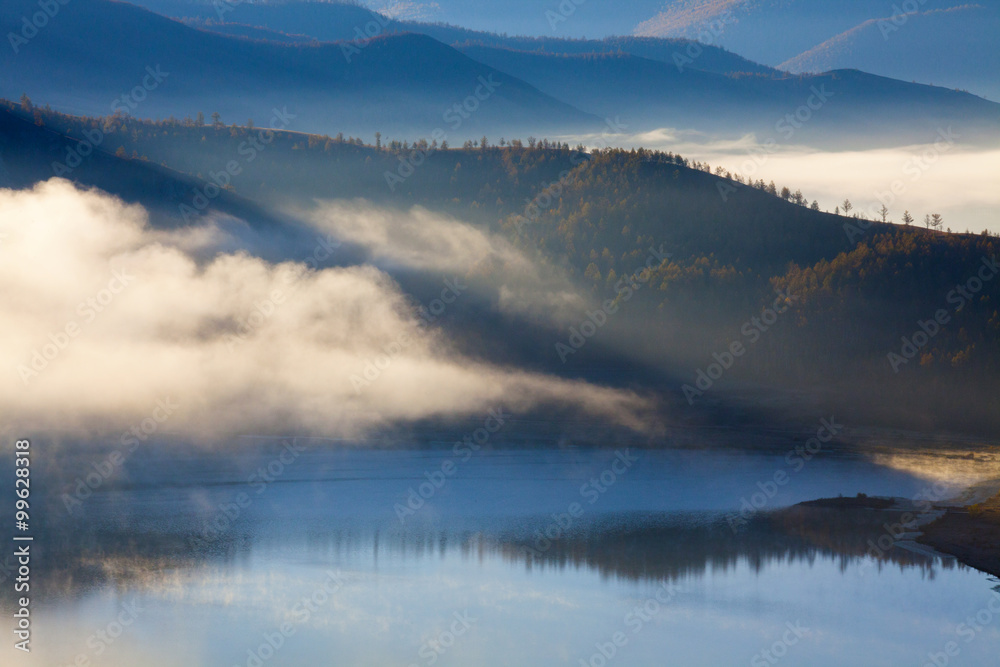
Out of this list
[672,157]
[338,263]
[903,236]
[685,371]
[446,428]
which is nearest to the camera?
[446,428]

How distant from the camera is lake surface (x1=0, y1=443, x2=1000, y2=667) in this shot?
4425 centimetres

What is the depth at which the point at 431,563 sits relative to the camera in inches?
2222

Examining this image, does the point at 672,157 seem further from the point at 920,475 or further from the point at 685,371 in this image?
the point at 920,475

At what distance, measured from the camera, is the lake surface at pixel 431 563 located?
4425cm

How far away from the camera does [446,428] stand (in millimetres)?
108062

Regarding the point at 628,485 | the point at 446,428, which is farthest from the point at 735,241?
the point at 628,485

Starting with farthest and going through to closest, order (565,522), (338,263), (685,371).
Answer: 1. (338,263)
2. (685,371)
3. (565,522)

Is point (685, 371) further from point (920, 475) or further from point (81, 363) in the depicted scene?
point (81, 363)

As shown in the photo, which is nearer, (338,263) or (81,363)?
(81,363)

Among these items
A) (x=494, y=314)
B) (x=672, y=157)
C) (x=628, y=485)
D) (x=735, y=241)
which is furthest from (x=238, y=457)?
(x=672, y=157)

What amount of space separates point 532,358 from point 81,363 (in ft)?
208

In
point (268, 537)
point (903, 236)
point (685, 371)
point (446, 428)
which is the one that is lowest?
point (268, 537)

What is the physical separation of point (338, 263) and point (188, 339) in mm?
44717

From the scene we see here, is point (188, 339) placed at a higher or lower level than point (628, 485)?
higher
